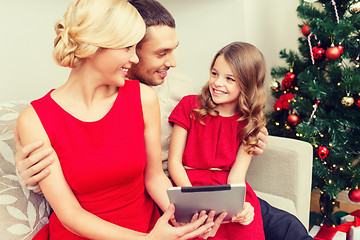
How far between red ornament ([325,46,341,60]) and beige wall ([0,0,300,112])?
63 cm

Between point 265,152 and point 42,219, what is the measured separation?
1.03 m

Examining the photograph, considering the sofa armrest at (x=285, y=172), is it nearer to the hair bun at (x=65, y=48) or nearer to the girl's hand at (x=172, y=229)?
the girl's hand at (x=172, y=229)

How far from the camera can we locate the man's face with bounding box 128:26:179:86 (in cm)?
136

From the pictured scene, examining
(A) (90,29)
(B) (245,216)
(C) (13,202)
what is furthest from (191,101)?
(C) (13,202)

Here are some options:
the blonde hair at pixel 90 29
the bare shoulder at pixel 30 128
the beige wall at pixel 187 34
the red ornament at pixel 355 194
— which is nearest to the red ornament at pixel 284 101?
the beige wall at pixel 187 34

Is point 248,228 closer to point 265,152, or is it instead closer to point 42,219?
point 265,152

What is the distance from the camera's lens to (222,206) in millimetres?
1005

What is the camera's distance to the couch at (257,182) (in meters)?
1.09

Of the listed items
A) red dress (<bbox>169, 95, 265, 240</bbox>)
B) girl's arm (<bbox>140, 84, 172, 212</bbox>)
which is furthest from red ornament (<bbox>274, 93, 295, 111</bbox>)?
girl's arm (<bbox>140, 84, 172, 212</bbox>)

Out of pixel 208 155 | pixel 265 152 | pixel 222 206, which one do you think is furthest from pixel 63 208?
pixel 265 152

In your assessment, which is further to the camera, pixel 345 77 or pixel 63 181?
pixel 345 77

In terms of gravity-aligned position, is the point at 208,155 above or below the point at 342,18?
below

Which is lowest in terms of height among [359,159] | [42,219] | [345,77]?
[359,159]

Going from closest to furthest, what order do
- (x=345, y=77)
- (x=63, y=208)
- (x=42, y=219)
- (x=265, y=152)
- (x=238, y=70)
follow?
(x=63, y=208) < (x=42, y=219) < (x=238, y=70) < (x=265, y=152) < (x=345, y=77)
